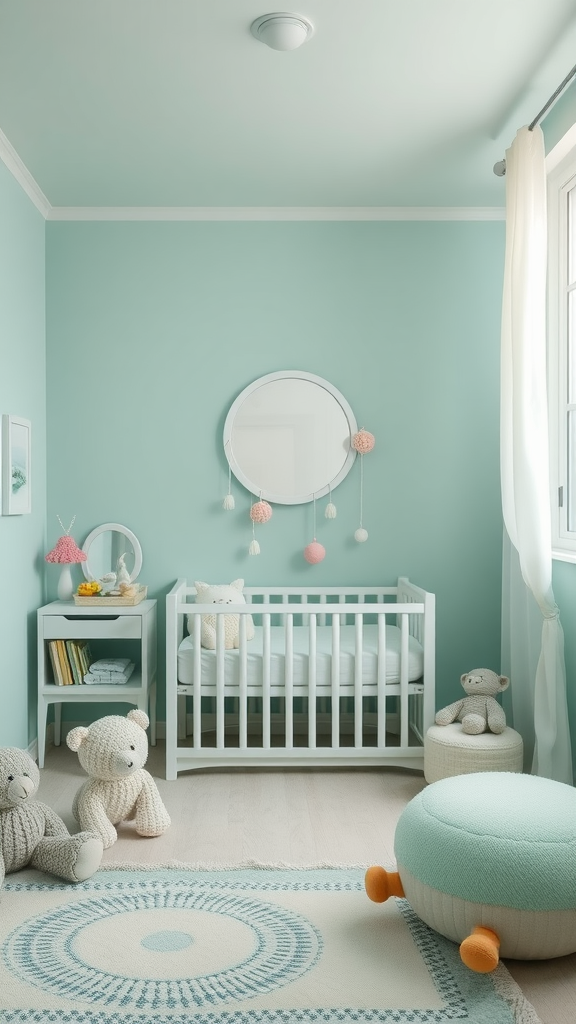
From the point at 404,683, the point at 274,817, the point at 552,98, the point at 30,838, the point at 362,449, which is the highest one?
the point at 552,98

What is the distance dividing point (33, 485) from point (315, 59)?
2.06m

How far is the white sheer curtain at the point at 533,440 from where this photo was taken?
2873 millimetres

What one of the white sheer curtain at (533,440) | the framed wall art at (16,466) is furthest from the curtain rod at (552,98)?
the framed wall art at (16,466)

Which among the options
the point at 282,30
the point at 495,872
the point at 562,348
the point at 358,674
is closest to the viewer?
the point at 495,872

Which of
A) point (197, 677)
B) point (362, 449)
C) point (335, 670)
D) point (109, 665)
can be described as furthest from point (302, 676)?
point (362, 449)

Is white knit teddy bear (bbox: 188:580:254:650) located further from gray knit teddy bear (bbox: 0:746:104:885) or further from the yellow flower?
gray knit teddy bear (bbox: 0:746:104:885)

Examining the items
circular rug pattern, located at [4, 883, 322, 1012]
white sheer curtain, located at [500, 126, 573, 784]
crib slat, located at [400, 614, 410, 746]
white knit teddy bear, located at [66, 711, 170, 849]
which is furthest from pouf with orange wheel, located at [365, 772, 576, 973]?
crib slat, located at [400, 614, 410, 746]

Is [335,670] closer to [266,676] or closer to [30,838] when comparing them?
[266,676]

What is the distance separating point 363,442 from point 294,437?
0.32 meters

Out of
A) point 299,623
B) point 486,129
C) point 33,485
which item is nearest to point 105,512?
point 33,485

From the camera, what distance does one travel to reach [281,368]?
3.95 metres

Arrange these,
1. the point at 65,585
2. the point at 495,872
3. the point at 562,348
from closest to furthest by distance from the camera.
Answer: the point at 495,872 → the point at 562,348 → the point at 65,585

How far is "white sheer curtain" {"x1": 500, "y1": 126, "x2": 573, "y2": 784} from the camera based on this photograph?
287cm

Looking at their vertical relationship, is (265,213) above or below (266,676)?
above
